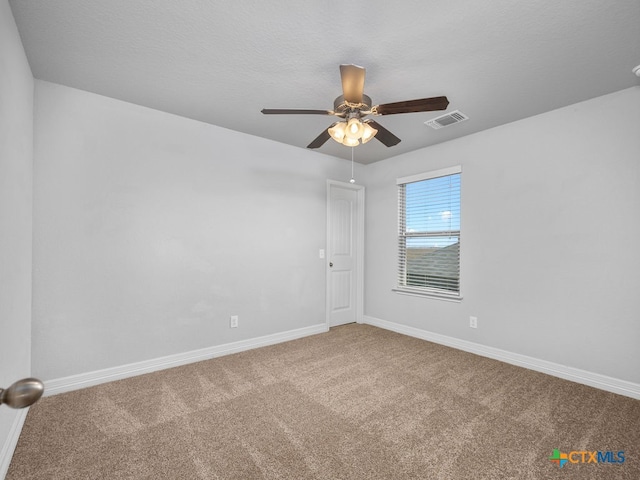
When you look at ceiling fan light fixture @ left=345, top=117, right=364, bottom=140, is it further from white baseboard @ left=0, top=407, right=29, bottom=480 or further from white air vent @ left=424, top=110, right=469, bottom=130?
white baseboard @ left=0, top=407, right=29, bottom=480

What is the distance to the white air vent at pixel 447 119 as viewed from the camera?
2.99 m

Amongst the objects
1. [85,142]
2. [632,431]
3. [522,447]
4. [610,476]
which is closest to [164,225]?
[85,142]

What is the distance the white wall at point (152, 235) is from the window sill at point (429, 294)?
1343 millimetres

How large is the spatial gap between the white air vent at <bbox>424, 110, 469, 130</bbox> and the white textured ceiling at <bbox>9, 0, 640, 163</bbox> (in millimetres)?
92

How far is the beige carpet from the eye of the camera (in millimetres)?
1669

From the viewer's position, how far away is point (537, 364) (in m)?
2.98

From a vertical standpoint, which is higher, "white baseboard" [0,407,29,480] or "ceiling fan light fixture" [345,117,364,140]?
"ceiling fan light fixture" [345,117,364,140]

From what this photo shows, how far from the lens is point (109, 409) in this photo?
2230mm

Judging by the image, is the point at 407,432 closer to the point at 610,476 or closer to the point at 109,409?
the point at 610,476

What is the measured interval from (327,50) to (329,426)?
255cm

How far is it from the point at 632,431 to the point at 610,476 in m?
0.63
